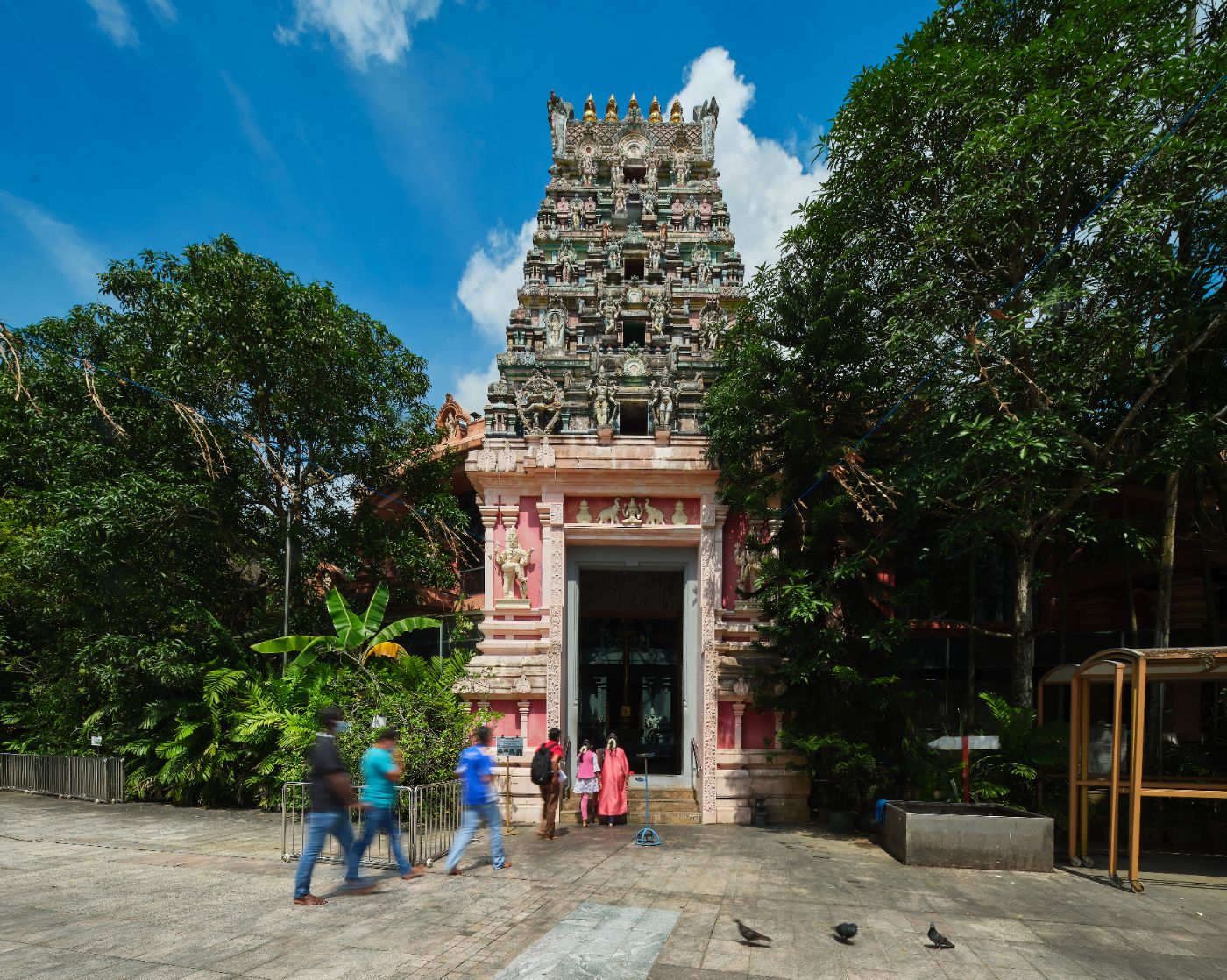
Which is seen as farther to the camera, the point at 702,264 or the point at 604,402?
the point at 702,264

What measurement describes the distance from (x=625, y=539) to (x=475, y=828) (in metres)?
6.42

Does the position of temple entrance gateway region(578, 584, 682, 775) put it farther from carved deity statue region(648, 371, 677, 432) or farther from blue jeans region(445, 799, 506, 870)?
blue jeans region(445, 799, 506, 870)

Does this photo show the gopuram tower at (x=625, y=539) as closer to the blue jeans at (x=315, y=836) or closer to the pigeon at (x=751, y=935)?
the blue jeans at (x=315, y=836)

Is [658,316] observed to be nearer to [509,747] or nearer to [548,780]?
[509,747]

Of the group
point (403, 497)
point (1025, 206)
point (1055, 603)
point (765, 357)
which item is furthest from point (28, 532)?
point (1055, 603)

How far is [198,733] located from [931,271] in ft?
49.3

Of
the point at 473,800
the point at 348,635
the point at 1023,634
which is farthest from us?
the point at 348,635

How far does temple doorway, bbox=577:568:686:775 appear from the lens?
15.8m

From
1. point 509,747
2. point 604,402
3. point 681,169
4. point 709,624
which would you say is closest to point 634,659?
point 709,624

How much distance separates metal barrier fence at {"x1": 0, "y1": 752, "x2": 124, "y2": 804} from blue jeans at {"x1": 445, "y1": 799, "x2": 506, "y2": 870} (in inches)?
369

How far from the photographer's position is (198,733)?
→ 541 inches

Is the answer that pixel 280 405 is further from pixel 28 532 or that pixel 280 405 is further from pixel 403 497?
pixel 28 532

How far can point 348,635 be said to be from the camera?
43.7 feet

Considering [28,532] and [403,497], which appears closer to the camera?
[28,532]
